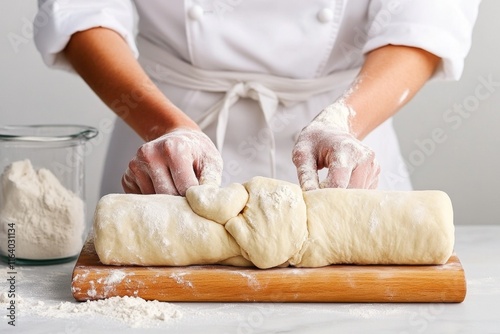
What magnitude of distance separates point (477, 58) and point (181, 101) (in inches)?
54.2

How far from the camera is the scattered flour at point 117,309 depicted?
1.04 m

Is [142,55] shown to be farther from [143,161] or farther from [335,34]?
[143,161]

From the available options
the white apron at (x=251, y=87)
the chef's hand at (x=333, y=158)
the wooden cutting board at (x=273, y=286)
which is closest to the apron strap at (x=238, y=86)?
the white apron at (x=251, y=87)

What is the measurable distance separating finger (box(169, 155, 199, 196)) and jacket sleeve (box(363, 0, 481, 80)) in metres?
0.52

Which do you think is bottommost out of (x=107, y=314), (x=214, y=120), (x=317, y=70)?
(x=107, y=314)

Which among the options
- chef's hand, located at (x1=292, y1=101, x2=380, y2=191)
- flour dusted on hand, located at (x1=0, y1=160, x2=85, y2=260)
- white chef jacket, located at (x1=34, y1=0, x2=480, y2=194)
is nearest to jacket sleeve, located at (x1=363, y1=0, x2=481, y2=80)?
white chef jacket, located at (x1=34, y1=0, x2=480, y2=194)

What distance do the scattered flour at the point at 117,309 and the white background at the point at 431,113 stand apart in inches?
65.2

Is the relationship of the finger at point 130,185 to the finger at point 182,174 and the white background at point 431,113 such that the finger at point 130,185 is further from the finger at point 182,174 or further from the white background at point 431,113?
A: the white background at point 431,113

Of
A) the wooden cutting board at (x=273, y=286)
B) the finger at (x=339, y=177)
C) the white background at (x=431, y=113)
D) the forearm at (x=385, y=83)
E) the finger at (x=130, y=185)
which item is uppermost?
the forearm at (x=385, y=83)

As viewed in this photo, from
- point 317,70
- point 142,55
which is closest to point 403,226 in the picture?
point 317,70

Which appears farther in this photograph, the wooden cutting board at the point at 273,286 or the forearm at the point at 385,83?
the forearm at the point at 385,83

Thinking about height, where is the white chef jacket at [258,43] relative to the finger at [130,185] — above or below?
above

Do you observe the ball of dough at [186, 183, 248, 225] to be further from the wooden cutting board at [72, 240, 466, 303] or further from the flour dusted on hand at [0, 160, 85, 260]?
the flour dusted on hand at [0, 160, 85, 260]

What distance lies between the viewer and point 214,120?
5.46 feet
